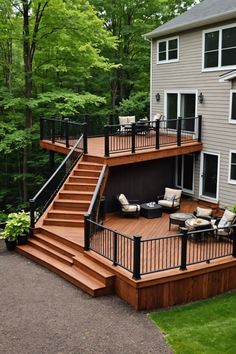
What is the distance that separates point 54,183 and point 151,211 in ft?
12.0

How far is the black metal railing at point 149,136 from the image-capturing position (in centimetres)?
1450

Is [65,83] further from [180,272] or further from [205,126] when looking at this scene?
[180,272]

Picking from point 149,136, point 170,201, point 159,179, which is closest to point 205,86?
point 149,136

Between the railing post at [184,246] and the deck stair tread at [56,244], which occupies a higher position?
the railing post at [184,246]

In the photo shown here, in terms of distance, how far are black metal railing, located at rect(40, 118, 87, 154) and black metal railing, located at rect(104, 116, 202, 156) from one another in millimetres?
1359

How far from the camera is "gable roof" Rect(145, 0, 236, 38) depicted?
14219 mm

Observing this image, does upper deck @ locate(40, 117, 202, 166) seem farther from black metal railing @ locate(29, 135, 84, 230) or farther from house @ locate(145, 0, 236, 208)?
house @ locate(145, 0, 236, 208)

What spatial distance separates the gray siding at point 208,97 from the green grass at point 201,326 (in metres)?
6.34

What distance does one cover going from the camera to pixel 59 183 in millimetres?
14336

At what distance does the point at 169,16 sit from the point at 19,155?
44.6 ft

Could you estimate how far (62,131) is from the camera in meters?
16.7

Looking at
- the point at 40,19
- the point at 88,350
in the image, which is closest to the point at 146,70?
the point at 40,19

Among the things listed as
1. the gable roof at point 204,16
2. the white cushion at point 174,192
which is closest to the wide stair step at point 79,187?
the white cushion at point 174,192

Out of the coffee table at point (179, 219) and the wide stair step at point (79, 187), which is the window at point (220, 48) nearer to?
the coffee table at point (179, 219)
